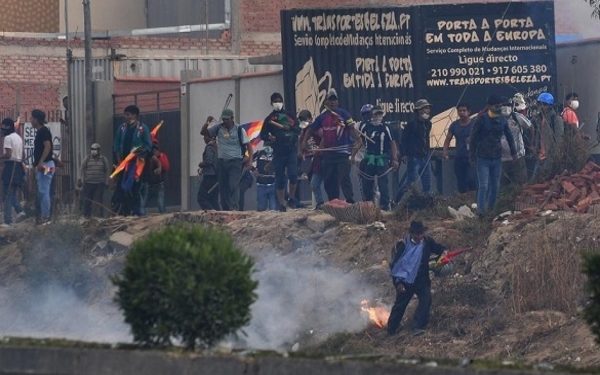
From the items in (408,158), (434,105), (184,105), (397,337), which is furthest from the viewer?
(184,105)

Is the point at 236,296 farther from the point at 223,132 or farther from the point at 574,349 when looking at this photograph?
the point at 223,132

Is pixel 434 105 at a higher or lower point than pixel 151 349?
higher

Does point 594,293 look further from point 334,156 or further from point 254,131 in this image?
point 254,131

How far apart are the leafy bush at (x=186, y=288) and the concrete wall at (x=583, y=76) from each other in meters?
11.6

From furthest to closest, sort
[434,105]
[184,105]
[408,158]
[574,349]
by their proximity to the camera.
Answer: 1. [184,105]
2. [434,105]
3. [408,158]
4. [574,349]

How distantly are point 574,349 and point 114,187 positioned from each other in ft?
28.5

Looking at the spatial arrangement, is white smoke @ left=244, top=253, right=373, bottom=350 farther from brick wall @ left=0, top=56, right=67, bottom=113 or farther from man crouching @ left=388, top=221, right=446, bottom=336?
brick wall @ left=0, top=56, right=67, bottom=113

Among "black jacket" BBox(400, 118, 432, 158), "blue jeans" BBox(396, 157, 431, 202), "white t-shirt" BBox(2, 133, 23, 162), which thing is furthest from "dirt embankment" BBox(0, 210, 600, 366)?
"white t-shirt" BBox(2, 133, 23, 162)

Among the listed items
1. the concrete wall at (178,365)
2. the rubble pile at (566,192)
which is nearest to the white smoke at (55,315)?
the rubble pile at (566,192)

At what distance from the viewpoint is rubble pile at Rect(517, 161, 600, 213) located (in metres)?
16.1

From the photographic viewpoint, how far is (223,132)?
62.3ft

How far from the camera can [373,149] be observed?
59.3 feet

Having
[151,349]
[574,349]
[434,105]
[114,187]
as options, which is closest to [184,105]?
[114,187]

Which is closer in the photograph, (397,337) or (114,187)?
(397,337)
